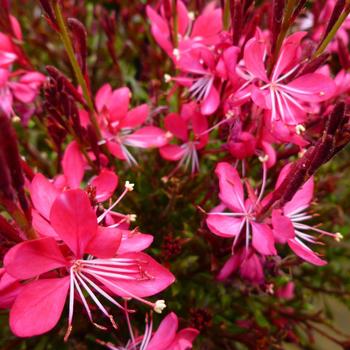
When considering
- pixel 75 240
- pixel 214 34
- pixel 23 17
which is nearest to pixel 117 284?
pixel 75 240

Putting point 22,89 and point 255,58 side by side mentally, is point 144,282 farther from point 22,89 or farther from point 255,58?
point 22,89

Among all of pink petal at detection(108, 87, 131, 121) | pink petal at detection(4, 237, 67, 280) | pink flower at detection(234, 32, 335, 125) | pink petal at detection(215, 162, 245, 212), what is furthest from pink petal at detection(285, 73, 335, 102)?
pink petal at detection(4, 237, 67, 280)

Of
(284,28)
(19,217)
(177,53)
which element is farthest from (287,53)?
(19,217)

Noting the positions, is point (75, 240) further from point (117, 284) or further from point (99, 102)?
point (99, 102)

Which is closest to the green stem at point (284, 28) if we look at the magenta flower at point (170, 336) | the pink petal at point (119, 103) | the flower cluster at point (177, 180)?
the flower cluster at point (177, 180)

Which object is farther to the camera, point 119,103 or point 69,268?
point 119,103

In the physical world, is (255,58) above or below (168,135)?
above

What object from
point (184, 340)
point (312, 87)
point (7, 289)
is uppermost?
point (312, 87)
